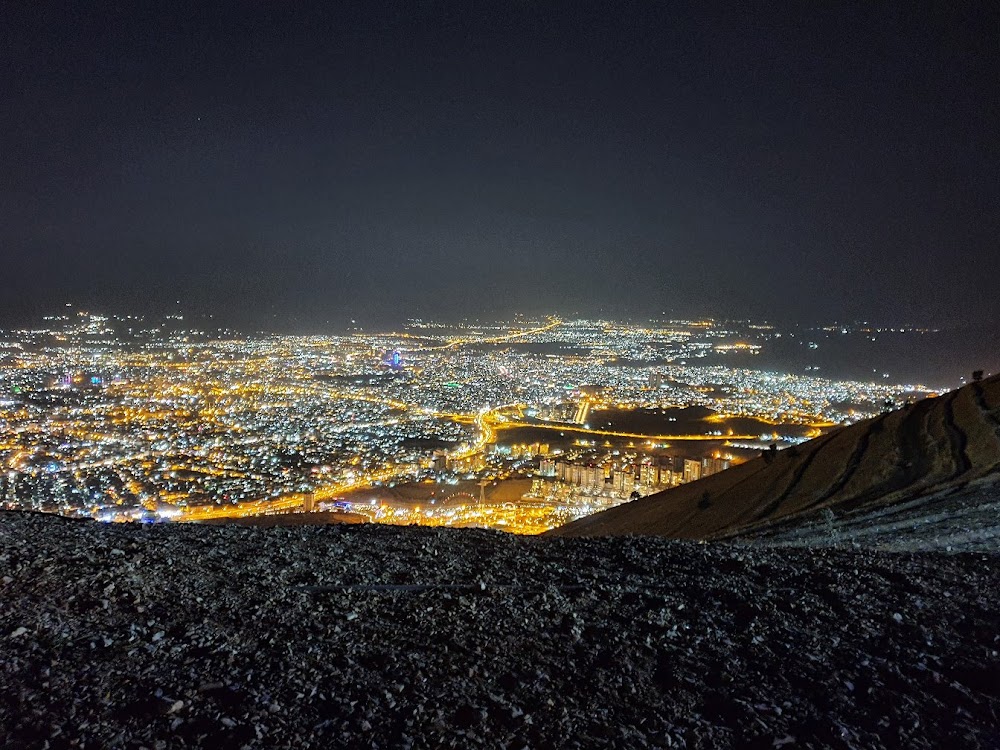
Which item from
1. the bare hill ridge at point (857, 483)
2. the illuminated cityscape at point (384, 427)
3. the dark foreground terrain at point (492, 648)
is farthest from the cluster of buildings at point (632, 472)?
the dark foreground terrain at point (492, 648)

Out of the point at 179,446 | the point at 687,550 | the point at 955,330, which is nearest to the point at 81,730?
the point at 687,550

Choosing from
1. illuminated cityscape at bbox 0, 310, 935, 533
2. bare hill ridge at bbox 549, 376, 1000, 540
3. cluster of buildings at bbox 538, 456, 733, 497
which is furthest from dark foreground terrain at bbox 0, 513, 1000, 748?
cluster of buildings at bbox 538, 456, 733, 497

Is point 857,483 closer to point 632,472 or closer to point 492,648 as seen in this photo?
point 492,648

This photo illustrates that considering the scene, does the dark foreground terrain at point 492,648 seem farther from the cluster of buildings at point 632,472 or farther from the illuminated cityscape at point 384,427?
the cluster of buildings at point 632,472

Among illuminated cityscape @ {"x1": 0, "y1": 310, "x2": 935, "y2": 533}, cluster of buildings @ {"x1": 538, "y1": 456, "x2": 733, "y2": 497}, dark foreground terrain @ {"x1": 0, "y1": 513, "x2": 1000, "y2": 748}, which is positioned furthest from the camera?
cluster of buildings @ {"x1": 538, "y1": 456, "x2": 733, "y2": 497}

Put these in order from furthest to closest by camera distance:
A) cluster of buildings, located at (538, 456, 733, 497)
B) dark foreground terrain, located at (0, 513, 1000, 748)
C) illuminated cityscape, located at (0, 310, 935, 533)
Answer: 1. cluster of buildings, located at (538, 456, 733, 497)
2. illuminated cityscape, located at (0, 310, 935, 533)
3. dark foreground terrain, located at (0, 513, 1000, 748)

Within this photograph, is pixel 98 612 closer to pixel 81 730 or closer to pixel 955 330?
pixel 81 730

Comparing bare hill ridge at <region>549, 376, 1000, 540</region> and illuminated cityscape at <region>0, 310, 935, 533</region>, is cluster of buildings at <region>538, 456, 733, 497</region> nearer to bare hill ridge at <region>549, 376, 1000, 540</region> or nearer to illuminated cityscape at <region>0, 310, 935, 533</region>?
illuminated cityscape at <region>0, 310, 935, 533</region>
